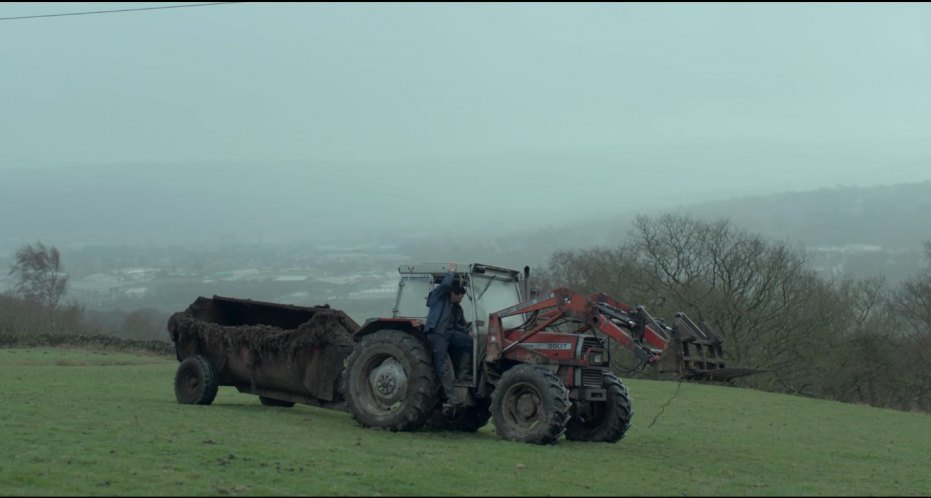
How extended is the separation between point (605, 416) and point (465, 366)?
2501 mm

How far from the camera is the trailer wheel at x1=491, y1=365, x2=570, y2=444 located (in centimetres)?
1445

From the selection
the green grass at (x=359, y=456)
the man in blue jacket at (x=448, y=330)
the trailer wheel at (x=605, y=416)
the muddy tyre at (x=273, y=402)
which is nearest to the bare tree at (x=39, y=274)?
the green grass at (x=359, y=456)

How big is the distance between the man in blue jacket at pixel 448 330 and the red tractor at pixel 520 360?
0.16 metres

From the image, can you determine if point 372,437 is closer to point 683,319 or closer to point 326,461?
point 326,461

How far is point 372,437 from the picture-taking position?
14.8 meters

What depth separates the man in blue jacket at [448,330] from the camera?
51.5 feet

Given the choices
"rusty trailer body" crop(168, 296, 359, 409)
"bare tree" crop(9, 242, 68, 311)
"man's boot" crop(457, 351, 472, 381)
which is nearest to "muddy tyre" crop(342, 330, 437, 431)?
"man's boot" crop(457, 351, 472, 381)

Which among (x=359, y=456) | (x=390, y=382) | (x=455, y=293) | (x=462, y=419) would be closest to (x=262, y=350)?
(x=390, y=382)

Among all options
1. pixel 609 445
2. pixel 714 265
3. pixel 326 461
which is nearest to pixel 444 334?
pixel 609 445

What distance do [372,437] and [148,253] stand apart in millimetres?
91657

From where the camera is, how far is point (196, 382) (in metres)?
19.6

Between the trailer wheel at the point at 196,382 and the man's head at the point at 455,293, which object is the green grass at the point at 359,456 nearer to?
the trailer wheel at the point at 196,382

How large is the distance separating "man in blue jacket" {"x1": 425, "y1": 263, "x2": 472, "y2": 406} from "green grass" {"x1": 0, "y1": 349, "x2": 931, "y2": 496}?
102 cm

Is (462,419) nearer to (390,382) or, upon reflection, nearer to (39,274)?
(390,382)
